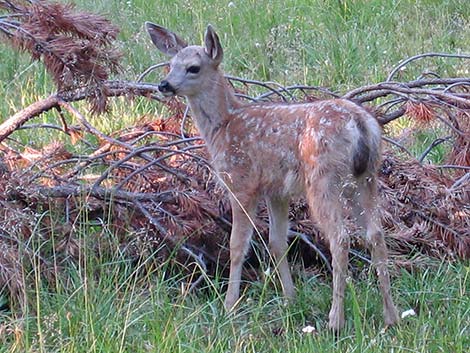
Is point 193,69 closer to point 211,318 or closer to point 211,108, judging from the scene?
point 211,108

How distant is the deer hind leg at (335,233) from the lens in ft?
18.5

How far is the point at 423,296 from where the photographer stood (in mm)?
5828

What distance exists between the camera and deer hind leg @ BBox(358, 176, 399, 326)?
5.66 metres

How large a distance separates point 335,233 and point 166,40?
185cm

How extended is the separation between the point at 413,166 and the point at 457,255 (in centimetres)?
62

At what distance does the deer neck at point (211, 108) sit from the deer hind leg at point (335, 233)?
3.31ft

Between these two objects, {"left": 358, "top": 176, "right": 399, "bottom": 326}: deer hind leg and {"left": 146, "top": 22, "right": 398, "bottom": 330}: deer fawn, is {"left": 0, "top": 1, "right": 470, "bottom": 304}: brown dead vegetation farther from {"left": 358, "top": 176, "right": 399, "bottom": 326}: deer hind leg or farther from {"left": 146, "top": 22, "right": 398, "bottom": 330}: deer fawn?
{"left": 358, "top": 176, "right": 399, "bottom": 326}: deer hind leg

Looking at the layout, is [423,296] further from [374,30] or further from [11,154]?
[374,30]

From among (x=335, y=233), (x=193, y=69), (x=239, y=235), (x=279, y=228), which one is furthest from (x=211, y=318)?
(x=193, y=69)

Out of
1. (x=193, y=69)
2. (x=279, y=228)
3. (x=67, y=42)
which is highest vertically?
(x=67, y=42)

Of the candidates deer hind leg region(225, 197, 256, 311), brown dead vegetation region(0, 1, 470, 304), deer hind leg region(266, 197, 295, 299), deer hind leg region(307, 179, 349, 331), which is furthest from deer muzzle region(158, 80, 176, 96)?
deer hind leg region(307, 179, 349, 331)

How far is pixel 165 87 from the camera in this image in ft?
20.6

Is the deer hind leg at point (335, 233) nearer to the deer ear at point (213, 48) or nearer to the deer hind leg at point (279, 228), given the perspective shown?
the deer hind leg at point (279, 228)

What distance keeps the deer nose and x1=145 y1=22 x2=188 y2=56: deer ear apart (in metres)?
0.55
